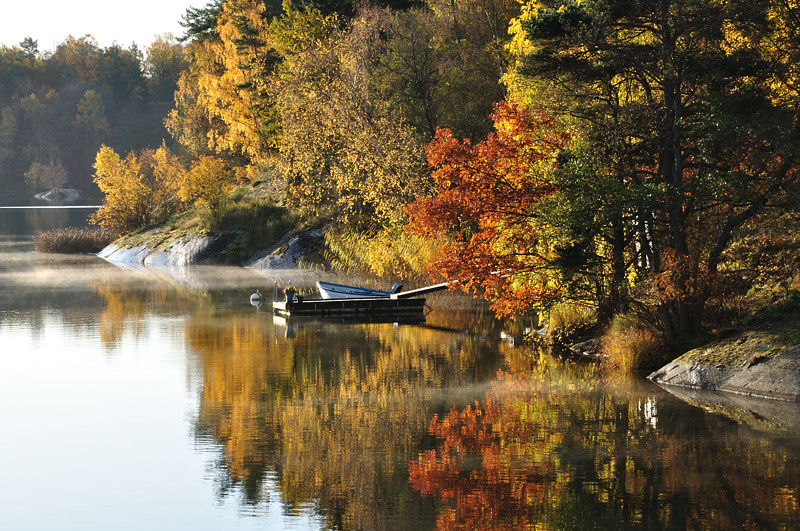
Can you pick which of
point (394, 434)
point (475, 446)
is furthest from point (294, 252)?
point (475, 446)

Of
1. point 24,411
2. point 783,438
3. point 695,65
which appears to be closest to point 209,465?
point 24,411

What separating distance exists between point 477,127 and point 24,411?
2460 cm

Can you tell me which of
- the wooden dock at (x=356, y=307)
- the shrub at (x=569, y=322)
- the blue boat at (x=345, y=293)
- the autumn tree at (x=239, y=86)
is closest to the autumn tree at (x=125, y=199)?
the autumn tree at (x=239, y=86)

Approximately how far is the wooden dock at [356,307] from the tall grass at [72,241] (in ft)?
106

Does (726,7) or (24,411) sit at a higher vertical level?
(726,7)

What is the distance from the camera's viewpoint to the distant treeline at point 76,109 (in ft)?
451

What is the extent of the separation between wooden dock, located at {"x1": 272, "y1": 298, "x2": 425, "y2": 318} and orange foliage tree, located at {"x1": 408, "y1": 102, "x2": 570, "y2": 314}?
6.79m

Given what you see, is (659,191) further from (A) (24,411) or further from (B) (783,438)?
(A) (24,411)

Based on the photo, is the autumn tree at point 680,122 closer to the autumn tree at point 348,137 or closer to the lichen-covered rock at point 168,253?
the autumn tree at point 348,137

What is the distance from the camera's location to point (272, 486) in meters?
11.9

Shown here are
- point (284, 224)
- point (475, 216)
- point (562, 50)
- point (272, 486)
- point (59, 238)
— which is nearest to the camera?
point (272, 486)

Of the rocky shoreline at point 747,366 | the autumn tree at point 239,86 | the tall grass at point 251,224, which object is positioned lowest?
the rocky shoreline at point 747,366

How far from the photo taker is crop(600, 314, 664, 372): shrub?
754 inches

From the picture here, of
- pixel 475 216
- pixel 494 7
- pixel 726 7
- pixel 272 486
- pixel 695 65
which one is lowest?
pixel 272 486
